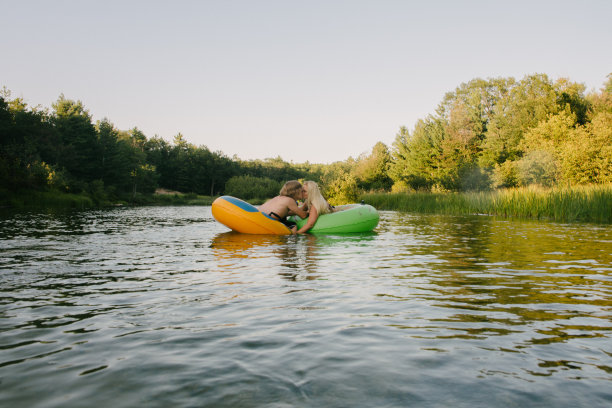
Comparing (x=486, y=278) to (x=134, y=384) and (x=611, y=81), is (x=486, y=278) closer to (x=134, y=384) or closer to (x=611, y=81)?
(x=134, y=384)

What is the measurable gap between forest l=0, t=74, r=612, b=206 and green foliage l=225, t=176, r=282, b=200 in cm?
16

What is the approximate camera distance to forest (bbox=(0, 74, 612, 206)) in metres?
28.0

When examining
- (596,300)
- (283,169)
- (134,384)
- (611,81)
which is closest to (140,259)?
(134,384)

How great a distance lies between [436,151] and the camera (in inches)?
1802

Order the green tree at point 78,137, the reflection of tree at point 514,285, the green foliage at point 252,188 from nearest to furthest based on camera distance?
the reflection of tree at point 514,285, the green tree at point 78,137, the green foliage at point 252,188

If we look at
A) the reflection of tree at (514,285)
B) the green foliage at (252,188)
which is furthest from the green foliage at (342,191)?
the green foliage at (252,188)

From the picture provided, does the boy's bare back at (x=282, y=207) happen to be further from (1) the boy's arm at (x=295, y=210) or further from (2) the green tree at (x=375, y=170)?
(2) the green tree at (x=375, y=170)

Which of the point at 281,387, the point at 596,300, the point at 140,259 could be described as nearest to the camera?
the point at 281,387

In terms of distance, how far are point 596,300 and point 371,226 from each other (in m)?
7.70

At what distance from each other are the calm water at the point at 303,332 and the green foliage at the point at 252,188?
50436 mm

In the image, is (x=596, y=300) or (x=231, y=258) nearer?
(x=596, y=300)

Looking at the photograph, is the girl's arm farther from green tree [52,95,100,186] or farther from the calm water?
green tree [52,95,100,186]

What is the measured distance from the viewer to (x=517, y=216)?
62.2 ft

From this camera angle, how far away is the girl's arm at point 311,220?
1089cm
